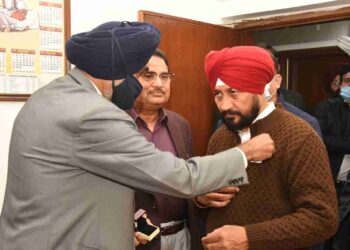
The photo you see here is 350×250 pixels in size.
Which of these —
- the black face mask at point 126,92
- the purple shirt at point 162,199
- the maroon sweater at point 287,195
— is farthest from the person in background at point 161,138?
the black face mask at point 126,92

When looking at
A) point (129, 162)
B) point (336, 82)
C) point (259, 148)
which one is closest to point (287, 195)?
point (259, 148)

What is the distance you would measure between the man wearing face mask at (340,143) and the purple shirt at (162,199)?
133cm

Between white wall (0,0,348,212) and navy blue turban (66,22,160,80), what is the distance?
1.13 metres

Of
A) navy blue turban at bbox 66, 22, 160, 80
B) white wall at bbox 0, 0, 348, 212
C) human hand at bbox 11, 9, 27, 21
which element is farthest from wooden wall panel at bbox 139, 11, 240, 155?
navy blue turban at bbox 66, 22, 160, 80

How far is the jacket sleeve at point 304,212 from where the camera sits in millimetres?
1283

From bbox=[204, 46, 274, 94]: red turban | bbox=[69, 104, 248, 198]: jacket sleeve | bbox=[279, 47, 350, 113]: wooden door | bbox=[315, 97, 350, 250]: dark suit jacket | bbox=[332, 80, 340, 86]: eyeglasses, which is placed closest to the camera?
bbox=[69, 104, 248, 198]: jacket sleeve

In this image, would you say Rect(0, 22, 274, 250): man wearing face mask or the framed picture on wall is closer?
Rect(0, 22, 274, 250): man wearing face mask

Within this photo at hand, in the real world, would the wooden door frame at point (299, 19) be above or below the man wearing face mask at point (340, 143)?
above

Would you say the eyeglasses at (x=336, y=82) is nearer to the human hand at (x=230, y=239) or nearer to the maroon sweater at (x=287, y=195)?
the maroon sweater at (x=287, y=195)

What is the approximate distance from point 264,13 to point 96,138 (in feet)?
7.62

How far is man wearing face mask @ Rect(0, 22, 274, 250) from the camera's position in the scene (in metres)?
1.14

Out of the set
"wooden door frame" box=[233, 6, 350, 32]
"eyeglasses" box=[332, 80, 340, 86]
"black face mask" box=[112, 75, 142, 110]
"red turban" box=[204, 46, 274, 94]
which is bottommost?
"eyeglasses" box=[332, 80, 340, 86]

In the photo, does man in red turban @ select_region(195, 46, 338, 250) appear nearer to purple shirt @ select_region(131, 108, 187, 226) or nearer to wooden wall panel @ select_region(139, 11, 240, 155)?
purple shirt @ select_region(131, 108, 187, 226)

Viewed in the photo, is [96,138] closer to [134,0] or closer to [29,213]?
[29,213]
